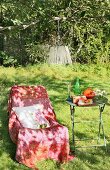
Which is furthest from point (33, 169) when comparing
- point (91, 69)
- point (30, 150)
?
point (91, 69)

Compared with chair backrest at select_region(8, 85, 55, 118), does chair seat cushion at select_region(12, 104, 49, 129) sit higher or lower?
lower

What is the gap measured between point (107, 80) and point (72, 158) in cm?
730

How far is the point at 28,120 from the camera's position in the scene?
28.2ft

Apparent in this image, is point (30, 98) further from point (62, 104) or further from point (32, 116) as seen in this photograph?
point (62, 104)

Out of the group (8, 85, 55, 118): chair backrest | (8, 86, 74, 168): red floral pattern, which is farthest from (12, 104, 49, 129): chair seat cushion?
(8, 86, 74, 168): red floral pattern

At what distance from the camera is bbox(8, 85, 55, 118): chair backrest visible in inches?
364

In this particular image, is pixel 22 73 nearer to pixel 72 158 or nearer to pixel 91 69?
pixel 91 69

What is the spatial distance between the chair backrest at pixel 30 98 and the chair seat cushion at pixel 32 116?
190 millimetres

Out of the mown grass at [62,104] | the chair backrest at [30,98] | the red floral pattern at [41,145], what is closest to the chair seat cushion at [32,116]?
the chair backrest at [30,98]

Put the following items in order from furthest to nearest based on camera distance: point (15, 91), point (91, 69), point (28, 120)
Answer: point (91, 69) → point (15, 91) → point (28, 120)

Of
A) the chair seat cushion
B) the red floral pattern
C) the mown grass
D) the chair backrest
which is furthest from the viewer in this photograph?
the chair backrest

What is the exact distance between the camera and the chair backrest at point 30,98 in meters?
9.26

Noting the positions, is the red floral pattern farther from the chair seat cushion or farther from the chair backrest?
the chair backrest

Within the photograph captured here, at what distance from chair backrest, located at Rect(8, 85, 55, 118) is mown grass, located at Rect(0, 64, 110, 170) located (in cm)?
68
